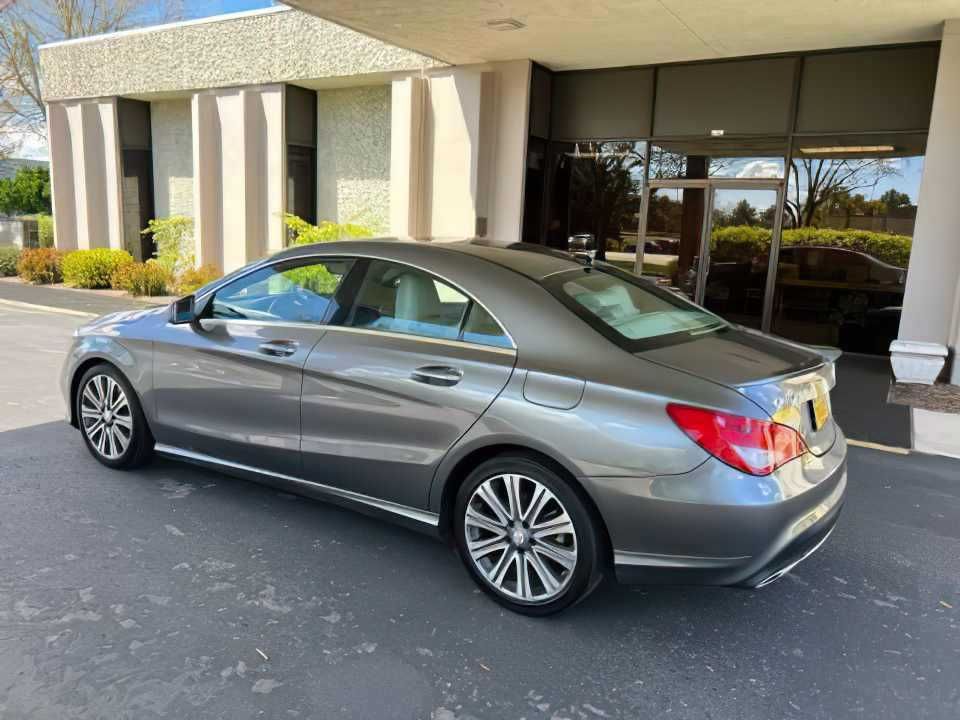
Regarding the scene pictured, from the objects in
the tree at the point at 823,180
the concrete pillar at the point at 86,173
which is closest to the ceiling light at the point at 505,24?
the tree at the point at 823,180

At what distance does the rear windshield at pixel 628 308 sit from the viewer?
11.1 feet

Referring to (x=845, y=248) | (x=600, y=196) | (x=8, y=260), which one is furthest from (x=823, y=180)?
(x=8, y=260)

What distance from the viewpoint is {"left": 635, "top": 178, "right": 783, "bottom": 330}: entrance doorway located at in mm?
10680

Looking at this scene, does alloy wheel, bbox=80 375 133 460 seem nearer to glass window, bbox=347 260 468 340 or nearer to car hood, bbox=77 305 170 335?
car hood, bbox=77 305 170 335

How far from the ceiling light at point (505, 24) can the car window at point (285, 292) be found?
6.18 meters

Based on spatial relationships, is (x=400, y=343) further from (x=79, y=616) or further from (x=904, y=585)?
(x=904, y=585)

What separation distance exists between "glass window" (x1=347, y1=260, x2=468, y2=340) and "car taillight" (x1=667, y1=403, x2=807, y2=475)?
119cm

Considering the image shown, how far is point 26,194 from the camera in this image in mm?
26516

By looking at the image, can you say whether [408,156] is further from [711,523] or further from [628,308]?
[711,523]

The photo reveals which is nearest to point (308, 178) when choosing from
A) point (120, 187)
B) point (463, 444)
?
point (120, 187)

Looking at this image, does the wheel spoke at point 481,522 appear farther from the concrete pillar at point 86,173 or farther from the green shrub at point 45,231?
the green shrub at point 45,231

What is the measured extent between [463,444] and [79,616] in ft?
5.87

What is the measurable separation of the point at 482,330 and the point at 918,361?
7228 mm

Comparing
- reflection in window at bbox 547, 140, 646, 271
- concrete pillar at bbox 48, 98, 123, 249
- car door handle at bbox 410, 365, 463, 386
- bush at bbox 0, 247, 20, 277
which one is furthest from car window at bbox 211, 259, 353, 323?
bush at bbox 0, 247, 20, 277
